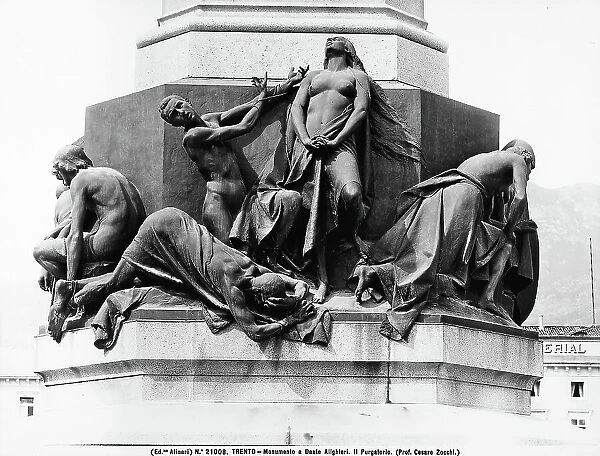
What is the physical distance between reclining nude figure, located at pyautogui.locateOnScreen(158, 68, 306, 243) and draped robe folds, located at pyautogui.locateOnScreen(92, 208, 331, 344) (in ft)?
1.15

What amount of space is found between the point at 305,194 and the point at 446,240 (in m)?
1.74

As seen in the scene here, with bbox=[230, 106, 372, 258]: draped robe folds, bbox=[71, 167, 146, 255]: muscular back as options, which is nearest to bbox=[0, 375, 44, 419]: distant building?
bbox=[71, 167, 146, 255]: muscular back

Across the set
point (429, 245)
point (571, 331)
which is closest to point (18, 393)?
point (571, 331)

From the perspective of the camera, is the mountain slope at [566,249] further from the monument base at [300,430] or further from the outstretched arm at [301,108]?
the monument base at [300,430]

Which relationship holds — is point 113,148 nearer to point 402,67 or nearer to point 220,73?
point 220,73

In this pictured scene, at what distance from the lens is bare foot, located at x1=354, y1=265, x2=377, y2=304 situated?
17.1 metres

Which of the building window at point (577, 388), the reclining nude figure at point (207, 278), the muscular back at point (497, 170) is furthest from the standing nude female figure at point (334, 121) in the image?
the building window at point (577, 388)

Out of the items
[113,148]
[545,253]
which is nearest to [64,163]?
[113,148]

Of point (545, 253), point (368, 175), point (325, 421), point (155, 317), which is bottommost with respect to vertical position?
point (325, 421)

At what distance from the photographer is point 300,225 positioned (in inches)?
691

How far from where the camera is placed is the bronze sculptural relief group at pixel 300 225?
17031mm

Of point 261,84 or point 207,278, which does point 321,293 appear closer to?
point 207,278

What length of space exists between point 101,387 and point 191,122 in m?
3.31

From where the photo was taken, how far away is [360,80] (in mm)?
17688
